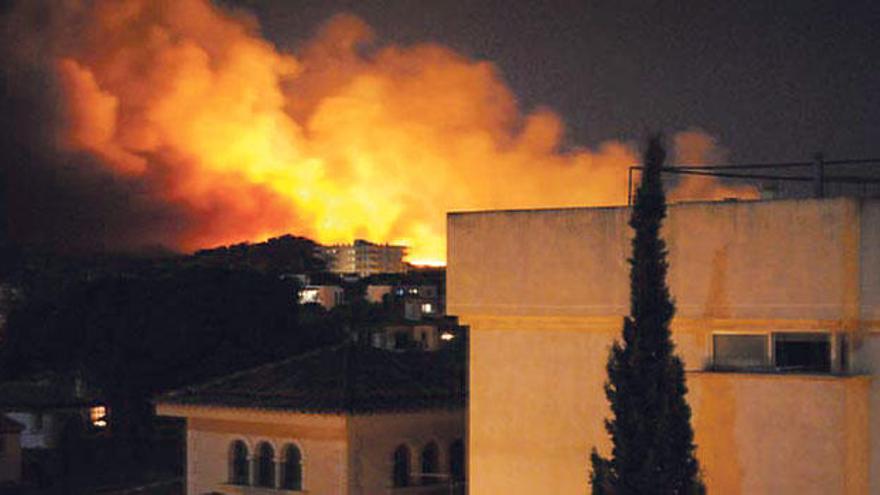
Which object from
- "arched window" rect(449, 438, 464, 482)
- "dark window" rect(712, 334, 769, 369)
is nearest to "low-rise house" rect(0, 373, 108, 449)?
"arched window" rect(449, 438, 464, 482)

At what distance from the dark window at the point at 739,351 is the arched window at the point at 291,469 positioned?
10.8 m

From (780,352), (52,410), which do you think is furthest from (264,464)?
(52,410)

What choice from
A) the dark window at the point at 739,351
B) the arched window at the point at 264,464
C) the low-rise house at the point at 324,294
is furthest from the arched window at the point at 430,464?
the low-rise house at the point at 324,294

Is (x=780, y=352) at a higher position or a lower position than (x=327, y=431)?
higher

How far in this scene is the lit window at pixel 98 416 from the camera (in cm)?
5447

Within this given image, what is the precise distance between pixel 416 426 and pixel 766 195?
1044cm

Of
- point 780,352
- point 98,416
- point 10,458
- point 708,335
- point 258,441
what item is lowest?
point 10,458

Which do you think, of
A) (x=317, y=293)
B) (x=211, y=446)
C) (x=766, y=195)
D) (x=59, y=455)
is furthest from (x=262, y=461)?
(x=317, y=293)

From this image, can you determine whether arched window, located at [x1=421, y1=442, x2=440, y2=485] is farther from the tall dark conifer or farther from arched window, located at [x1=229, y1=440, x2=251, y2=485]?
the tall dark conifer

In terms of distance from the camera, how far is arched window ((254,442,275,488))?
881 inches

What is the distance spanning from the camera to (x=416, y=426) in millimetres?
22578

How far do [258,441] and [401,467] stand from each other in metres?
2.39

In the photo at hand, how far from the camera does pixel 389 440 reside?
72.4 ft

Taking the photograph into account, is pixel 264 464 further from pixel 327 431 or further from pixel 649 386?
pixel 649 386
